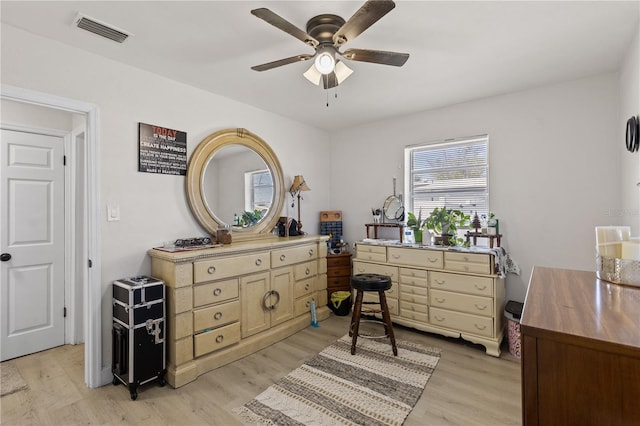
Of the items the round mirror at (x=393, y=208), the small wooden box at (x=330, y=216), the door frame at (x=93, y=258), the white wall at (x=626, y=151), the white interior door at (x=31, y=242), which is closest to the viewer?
the white wall at (x=626, y=151)

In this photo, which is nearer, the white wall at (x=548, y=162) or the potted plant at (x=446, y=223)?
the white wall at (x=548, y=162)

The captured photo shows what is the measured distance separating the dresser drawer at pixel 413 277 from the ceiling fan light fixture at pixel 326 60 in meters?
2.25

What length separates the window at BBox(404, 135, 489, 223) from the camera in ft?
10.9

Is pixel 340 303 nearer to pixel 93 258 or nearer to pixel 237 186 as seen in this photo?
pixel 237 186

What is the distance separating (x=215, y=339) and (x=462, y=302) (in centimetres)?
235

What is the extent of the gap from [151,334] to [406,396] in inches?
76.3

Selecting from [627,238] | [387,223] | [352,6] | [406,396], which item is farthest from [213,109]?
[627,238]

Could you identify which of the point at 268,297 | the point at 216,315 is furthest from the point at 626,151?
the point at 216,315

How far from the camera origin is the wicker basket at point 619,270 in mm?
1252

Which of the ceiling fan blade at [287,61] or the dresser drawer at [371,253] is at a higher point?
the ceiling fan blade at [287,61]

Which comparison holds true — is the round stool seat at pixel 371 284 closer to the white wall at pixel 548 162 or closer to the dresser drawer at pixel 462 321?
the dresser drawer at pixel 462 321

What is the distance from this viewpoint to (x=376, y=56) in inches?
73.2

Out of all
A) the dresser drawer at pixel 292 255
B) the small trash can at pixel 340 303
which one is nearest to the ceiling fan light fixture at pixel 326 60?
the dresser drawer at pixel 292 255

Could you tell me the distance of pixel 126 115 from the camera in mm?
2443
